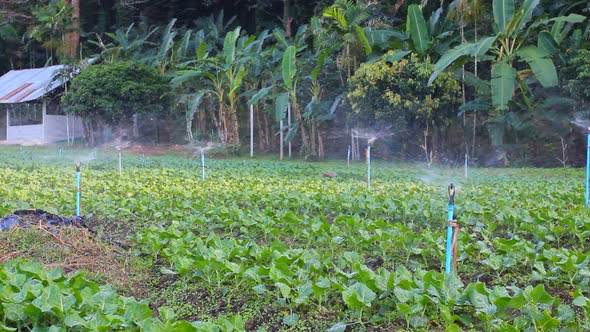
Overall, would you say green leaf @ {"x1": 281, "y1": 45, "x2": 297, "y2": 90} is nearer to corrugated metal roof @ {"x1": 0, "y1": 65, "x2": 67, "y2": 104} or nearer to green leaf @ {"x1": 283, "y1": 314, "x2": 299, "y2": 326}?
corrugated metal roof @ {"x1": 0, "y1": 65, "x2": 67, "y2": 104}

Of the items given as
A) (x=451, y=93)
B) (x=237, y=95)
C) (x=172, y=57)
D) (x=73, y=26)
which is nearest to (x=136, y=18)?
(x=73, y=26)

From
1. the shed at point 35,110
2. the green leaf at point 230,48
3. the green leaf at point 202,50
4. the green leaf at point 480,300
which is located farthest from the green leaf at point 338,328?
the shed at point 35,110

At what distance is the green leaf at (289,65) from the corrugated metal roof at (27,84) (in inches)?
475

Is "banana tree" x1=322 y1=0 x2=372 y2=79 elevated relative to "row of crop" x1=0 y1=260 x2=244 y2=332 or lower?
elevated

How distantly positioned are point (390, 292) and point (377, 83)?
14.6 metres

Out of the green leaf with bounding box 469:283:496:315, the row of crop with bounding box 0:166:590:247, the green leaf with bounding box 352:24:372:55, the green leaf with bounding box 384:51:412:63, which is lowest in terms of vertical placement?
the row of crop with bounding box 0:166:590:247

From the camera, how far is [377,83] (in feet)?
59.5

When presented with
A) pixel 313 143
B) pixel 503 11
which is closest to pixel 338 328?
pixel 503 11

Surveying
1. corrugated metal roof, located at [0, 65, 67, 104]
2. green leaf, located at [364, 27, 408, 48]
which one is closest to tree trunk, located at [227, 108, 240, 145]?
green leaf, located at [364, 27, 408, 48]

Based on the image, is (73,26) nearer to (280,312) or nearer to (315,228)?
(315,228)

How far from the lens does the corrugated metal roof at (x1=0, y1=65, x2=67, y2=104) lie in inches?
1048

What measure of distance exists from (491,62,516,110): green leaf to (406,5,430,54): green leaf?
2878 millimetres

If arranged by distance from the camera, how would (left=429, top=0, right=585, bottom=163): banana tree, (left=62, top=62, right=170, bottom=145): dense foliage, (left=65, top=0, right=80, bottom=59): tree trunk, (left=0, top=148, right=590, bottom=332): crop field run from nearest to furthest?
(left=0, top=148, right=590, bottom=332): crop field → (left=429, top=0, right=585, bottom=163): banana tree → (left=62, top=62, right=170, bottom=145): dense foliage → (left=65, top=0, right=80, bottom=59): tree trunk

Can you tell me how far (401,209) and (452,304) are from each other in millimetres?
4439
